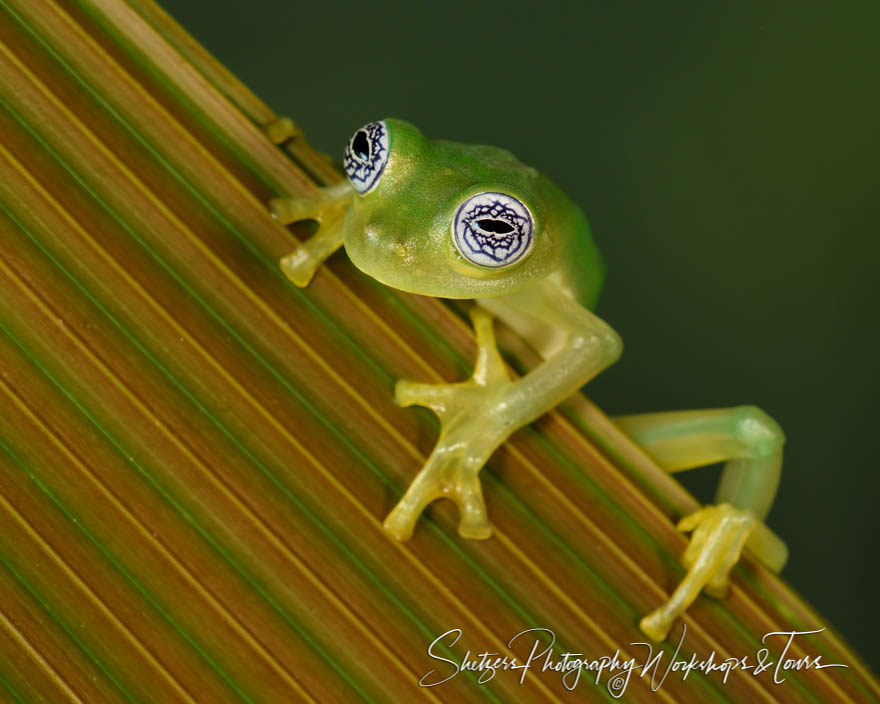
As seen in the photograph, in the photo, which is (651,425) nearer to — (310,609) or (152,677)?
(310,609)

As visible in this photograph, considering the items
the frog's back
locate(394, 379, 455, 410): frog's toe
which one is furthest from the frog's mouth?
the frog's back

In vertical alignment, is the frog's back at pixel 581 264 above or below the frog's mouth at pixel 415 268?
below

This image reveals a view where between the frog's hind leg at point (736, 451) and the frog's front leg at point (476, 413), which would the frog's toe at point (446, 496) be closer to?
the frog's front leg at point (476, 413)

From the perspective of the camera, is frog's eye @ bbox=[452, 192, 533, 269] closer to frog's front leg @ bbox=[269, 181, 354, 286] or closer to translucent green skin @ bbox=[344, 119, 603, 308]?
translucent green skin @ bbox=[344, 119, 603, 308]

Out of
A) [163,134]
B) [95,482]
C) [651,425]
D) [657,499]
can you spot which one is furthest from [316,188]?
[651,425]

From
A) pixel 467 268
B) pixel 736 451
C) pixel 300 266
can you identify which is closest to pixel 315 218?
pixel 300 266

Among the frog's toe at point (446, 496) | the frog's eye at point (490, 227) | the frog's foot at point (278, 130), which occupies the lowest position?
the frog's toe at point (446, 496)

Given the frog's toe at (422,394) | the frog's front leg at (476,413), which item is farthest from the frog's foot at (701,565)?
the frog's toe at (422,394)
